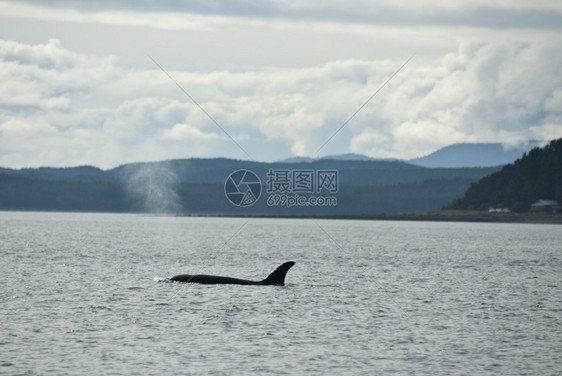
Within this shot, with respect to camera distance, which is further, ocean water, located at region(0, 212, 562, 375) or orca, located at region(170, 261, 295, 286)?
orca, located at region(170, 261, 295, 286)

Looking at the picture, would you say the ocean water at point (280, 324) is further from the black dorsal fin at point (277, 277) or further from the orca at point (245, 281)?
the orca at point (245, 281)

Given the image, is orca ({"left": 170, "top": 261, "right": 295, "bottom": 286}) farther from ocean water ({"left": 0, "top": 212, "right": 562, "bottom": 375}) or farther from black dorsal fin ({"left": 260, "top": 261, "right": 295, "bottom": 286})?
ocean water ({"left": 0, "top": 212, "right": 562, "bottom": 375})

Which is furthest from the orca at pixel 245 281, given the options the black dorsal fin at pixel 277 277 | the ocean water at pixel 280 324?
the ocean water at pixel 280 324

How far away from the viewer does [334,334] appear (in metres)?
35.6

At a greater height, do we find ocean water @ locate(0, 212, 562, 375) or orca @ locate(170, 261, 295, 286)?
orca @ locate(170, 261, 295, 286)

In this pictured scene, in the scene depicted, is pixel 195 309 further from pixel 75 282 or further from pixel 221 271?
pixel 221 271

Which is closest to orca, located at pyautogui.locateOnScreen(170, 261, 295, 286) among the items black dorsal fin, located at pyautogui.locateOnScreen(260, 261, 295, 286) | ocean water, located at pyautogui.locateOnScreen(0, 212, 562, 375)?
black dorsal fin, located at pyautogui.locateOnScreen(260, 261, 295, 286)

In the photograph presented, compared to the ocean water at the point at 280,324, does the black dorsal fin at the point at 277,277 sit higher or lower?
higher

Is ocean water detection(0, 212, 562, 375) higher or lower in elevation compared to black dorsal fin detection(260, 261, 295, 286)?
lower

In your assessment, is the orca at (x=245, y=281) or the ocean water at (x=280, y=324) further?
the orca at (x=245, y=281)

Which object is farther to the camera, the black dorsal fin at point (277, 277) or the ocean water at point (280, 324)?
the black dorsal fin at point (277, 277)

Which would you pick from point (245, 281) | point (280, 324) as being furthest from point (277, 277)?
point (280, 324)

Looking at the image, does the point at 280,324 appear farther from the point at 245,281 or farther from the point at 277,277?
the point at 245,281

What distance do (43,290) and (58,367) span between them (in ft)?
81.3
